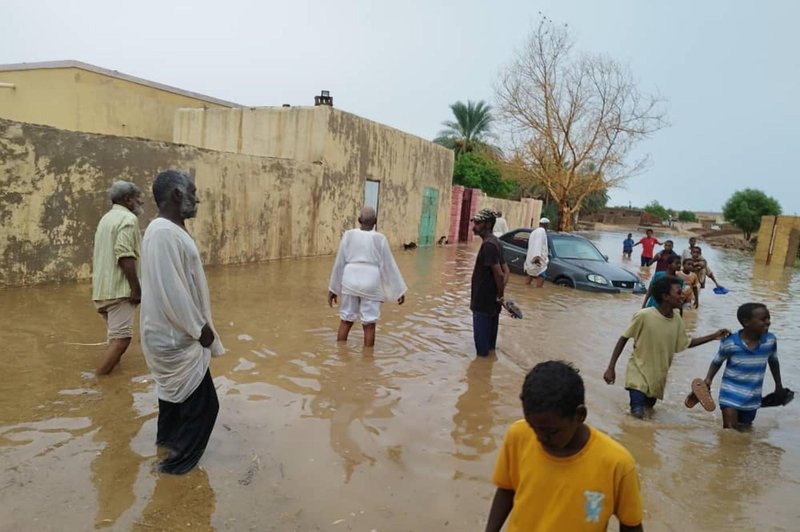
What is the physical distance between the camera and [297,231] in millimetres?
14000

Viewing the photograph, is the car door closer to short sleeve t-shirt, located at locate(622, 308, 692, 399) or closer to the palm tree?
short sleeve t-shirt, located at locate(622, 308, 692, 399)

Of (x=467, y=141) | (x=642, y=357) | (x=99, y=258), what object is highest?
(x=467, y=141)

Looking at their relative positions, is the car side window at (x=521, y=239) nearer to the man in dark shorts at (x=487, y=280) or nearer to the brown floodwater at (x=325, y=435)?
the brown floodwater at (x=325, y=435)

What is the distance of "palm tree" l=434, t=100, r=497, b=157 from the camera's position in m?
43.8

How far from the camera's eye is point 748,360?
431 cm

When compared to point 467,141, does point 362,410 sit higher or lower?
lower

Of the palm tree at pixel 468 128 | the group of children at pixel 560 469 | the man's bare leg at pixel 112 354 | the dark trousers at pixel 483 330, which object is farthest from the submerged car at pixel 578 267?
the palm tree at pixel 468 128

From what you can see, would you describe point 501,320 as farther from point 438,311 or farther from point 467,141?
point 467,141

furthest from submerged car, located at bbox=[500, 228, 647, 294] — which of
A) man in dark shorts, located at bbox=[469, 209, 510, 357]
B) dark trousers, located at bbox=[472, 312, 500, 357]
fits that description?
man in dark shorts, located at bbox=[469, 209, 510, 357]

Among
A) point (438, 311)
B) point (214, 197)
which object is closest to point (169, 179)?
point (438, 311)

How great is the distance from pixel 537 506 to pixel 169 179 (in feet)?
8.24

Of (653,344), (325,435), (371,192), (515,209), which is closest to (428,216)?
(371,192)

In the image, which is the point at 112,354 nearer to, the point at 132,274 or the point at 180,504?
the point at 132,274

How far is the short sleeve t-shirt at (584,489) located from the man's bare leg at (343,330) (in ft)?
14.5
